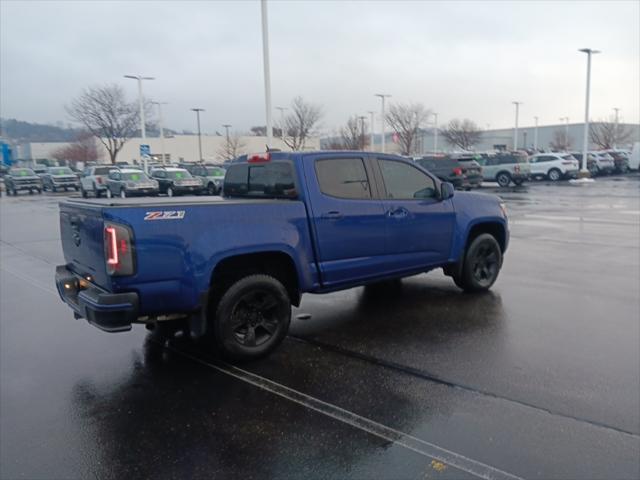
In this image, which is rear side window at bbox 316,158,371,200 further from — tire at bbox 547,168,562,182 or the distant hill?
the distant hill

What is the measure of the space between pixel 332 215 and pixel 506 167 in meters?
28.4

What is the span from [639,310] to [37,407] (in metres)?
6.46

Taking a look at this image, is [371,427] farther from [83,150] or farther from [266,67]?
[83,150]

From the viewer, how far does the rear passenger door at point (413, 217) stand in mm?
6156

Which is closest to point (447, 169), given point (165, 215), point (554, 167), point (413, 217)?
point (554, 167)

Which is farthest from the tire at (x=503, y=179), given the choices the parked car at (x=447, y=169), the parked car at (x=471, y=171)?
the parked car at (x=447, y=169)

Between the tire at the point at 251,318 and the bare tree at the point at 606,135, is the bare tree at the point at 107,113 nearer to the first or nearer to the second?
the tire at the point at 251,318

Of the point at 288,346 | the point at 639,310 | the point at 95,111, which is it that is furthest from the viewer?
the point at 95,111

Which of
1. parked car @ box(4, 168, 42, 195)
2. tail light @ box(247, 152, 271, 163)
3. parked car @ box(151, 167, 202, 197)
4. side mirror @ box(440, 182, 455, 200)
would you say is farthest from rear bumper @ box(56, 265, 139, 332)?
parked car @ box(4, 168, 42, 195)

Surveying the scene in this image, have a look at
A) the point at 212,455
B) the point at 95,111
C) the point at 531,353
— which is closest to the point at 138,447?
the point at 212,455

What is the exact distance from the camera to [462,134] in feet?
229

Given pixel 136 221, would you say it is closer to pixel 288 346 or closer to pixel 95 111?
pixel 288 346

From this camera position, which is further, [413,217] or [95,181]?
[95,181]

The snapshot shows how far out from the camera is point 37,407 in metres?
4.25
